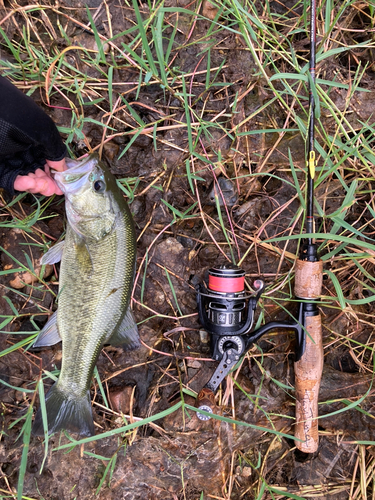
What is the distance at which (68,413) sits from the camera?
7.73 ft

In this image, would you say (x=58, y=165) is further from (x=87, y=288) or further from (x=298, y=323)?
(x=298, y=323)

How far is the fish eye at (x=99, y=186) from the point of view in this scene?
226cm

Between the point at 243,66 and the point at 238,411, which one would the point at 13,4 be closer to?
the point at 243,66

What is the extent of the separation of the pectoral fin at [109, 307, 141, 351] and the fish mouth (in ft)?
2.99

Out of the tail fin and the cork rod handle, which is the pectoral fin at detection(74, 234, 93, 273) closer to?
the tail fin

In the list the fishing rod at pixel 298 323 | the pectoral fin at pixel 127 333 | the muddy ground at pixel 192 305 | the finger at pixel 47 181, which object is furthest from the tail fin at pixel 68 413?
the finger at pixel 47 181

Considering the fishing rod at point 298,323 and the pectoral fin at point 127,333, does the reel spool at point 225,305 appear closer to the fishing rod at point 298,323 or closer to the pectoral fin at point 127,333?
the fishing rod at point 298,323

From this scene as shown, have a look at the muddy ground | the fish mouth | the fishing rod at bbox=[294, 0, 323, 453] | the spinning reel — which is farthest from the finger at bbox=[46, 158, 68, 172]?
the fishing rod at bbox=[294, 0, 323, 453]

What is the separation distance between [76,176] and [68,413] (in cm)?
157

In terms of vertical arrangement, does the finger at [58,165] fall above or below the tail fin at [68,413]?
above

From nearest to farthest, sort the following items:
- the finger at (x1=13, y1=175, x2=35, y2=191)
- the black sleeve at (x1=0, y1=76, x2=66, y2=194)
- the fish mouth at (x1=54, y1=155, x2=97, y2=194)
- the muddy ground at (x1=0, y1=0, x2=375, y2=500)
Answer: the black sleeve at (x1=0, y1=76, x2=66, y2=194), the fish mouth at (x1=54, y1=155, x2=97, y2=194), the finger at (x1=13, y1=175, x2=35, y2=191), the muddy ground at (x1=0, y1=0, x2=375, y2=500)

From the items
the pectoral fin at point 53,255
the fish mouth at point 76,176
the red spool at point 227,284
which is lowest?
the red spool at point 227,284

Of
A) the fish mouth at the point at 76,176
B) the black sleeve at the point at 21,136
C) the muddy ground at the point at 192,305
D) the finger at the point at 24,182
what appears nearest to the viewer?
the black sleeve at the point at 21,136

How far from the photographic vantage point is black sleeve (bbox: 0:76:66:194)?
208cm
